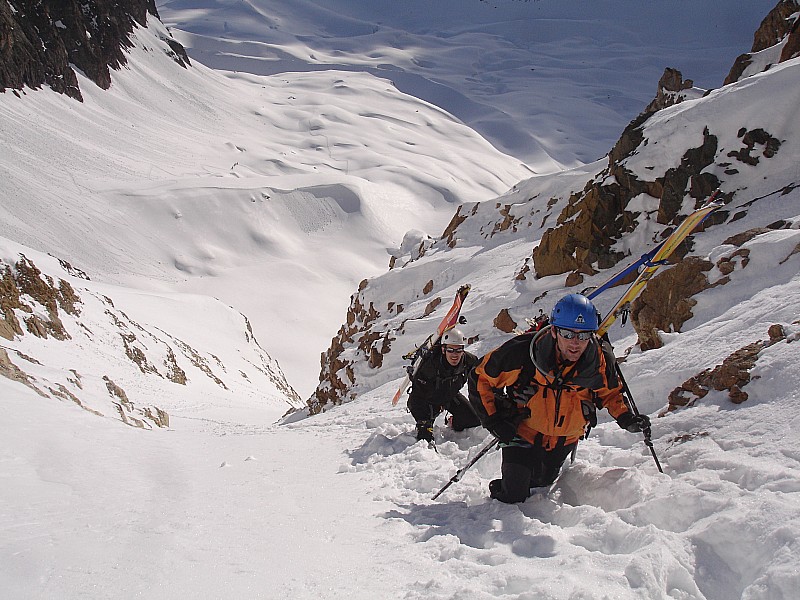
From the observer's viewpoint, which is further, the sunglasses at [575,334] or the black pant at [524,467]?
the black pant at [524,467]

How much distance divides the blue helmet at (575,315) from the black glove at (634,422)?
2.25ft

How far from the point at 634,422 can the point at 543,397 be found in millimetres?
602

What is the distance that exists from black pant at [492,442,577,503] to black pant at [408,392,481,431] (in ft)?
6.36

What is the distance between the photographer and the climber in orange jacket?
380 centimetres

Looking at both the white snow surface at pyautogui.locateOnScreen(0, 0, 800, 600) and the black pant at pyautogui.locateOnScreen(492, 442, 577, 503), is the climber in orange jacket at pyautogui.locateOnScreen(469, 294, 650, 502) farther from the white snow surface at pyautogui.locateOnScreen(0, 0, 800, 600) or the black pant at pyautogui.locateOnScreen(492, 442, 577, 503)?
the white snow surface at pyautogui.locateOnScreen(0, 0, 800, 600)

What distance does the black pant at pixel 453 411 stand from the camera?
20.1 feet

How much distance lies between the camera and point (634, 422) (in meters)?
3.88

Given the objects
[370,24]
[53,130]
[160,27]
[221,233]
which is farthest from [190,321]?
[370,24]

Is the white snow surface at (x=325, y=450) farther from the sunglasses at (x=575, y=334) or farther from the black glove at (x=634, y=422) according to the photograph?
the sunglasses at (x=575, y=334)

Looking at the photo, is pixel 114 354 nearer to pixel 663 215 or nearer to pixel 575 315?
pixel 663 215

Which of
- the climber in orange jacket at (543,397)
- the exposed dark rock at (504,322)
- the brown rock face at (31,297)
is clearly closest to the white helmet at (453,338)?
the climber in orange jacket at (543,397)

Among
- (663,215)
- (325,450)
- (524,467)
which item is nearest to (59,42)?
(663,215)

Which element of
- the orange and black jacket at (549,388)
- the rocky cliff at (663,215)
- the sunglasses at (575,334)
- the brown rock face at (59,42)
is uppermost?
the brown rock face at (59,42)

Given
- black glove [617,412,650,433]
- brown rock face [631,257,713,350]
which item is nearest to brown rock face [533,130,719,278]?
brown rock face [631,257,713,350]
